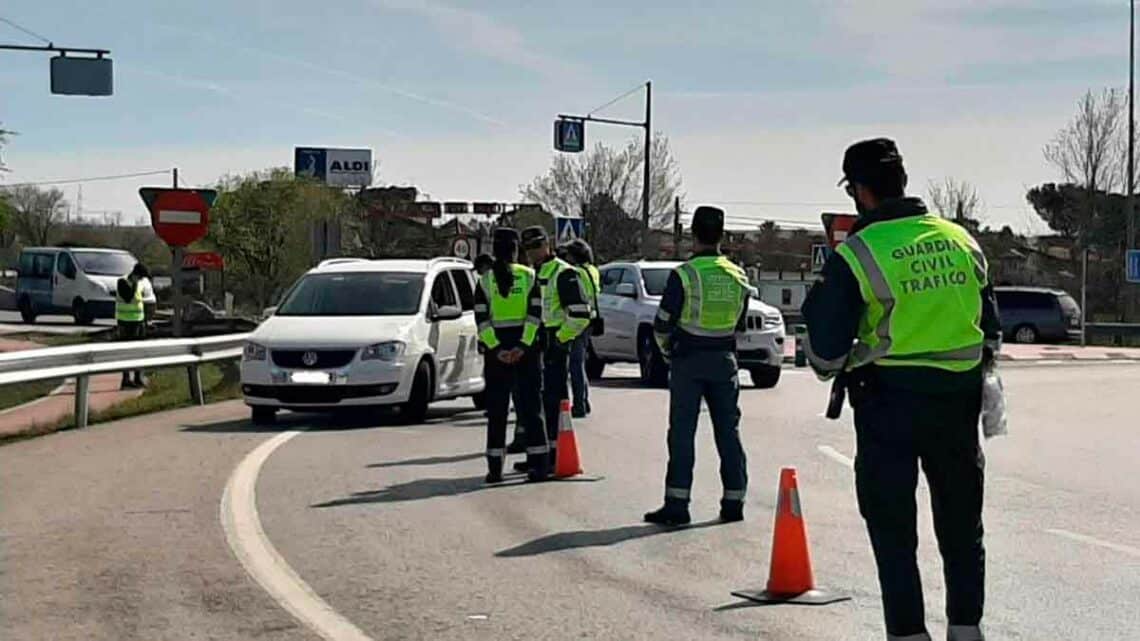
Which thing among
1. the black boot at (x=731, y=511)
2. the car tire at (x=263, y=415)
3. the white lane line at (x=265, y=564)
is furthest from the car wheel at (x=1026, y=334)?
the black boot at (x=731, y=511)

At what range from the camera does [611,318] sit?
80.6 ft

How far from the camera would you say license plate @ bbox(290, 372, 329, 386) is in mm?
16375

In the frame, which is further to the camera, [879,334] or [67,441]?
[67,441]

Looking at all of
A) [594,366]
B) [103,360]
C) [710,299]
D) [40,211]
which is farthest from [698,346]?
[40,211]

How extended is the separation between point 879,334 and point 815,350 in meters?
0.22

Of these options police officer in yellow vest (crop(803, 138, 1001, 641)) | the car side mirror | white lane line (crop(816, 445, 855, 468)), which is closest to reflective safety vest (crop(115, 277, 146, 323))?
the car side mirror

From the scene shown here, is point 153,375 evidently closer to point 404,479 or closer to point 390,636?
point 404,479

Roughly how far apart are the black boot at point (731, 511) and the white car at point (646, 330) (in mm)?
12579

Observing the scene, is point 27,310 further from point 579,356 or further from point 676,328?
point 676,328

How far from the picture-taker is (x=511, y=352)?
1209 centimetres

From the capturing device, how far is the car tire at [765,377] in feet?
78.9

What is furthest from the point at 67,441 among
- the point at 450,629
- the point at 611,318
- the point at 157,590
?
the point at 611,318

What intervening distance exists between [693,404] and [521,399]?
2.46 metres

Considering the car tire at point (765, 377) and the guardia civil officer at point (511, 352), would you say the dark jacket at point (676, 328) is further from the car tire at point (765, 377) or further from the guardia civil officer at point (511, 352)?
the car tire at point (765, 377)
